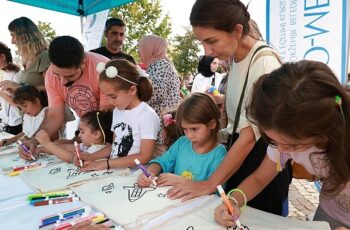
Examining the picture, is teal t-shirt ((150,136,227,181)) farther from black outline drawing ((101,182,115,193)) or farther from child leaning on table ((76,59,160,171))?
black outline drawing ((101,182,115,193))

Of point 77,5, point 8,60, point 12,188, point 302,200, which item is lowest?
point 302,200

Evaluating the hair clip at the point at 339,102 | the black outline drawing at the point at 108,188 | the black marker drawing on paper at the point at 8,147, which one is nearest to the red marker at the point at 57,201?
the black outline drawing at the point at 108,188

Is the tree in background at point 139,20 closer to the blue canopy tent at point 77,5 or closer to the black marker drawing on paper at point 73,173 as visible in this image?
the blue canopy tent at point 77,5

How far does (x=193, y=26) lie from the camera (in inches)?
44.0

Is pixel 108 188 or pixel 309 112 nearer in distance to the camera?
pixel 309 112

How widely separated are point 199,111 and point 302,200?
2.03 meters

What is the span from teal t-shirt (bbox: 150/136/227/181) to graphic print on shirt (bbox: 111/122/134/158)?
0.22m

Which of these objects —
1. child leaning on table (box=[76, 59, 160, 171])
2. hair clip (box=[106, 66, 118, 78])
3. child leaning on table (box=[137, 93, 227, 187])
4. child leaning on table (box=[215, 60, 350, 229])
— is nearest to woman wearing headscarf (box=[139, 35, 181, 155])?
child leaning on table (box=[76, 59, 160, 171])

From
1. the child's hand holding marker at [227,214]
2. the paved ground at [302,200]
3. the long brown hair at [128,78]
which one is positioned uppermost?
the long brown hair at [128,78]

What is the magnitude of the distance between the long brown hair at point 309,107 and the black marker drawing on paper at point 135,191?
1.79ft

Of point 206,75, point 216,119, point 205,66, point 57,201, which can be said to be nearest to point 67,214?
point 57,201

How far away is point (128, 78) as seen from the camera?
1564 millimetres

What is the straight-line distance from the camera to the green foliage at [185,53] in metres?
17.5

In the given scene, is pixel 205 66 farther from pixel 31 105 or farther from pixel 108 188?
pixel 108 188
